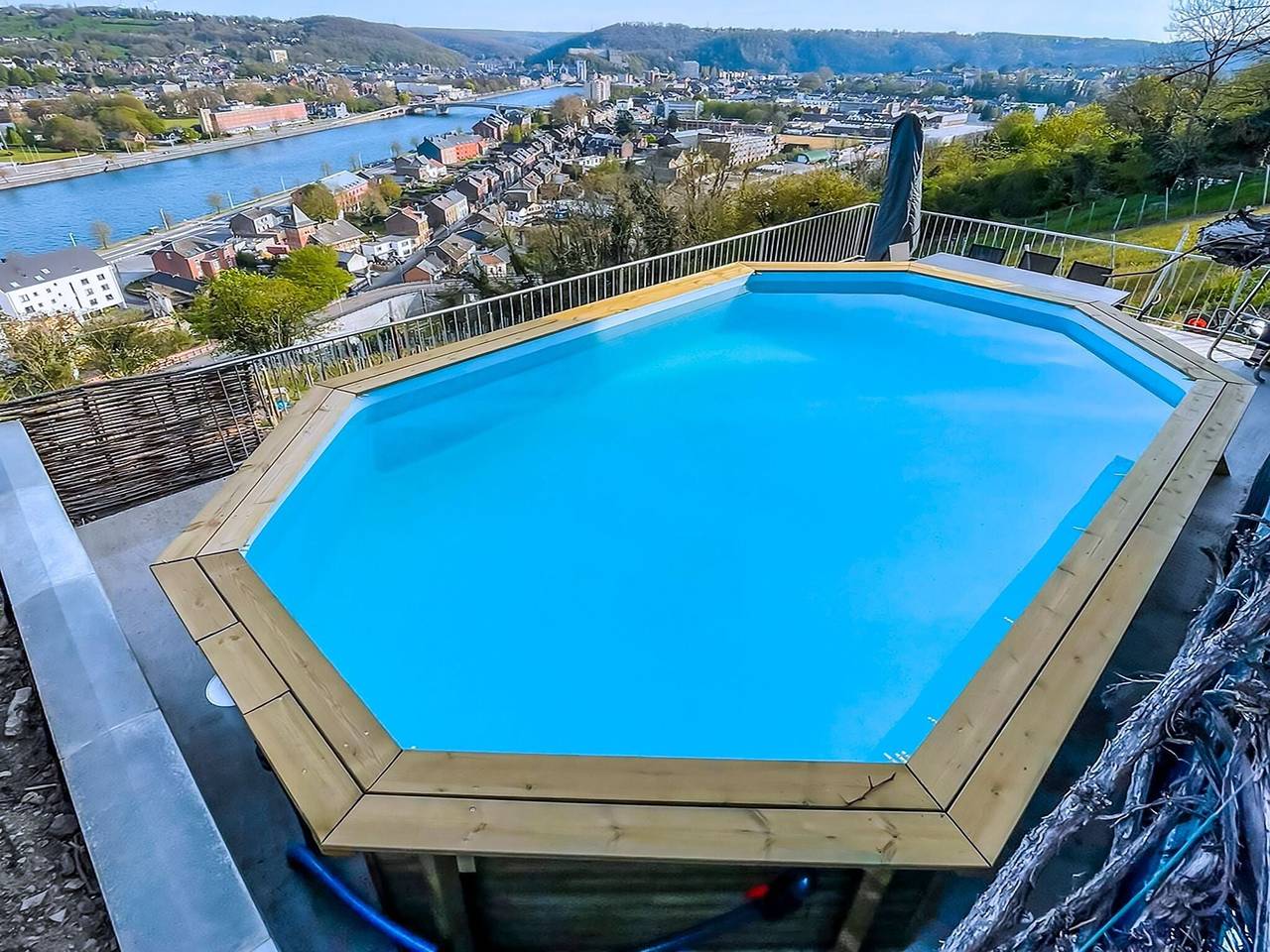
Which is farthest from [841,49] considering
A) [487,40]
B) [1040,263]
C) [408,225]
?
[1040,263]

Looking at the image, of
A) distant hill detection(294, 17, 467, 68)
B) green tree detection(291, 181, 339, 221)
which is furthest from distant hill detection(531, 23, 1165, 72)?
green tree detection(291, 181, 339, 221)

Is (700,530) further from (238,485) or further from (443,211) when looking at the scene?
(443,211)

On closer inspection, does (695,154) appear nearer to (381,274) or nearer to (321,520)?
(321,520)

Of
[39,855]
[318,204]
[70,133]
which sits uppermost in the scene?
[39,855]

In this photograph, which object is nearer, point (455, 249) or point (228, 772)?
point (228, 772)

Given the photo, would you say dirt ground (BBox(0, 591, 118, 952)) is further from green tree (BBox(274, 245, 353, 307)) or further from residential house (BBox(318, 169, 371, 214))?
residential house (BBox(318, 169, 371, 214))

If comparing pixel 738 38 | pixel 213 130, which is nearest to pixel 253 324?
pixel 213 130

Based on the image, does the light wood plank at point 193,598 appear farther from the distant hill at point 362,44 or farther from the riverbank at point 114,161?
the distant hill at point 362,44
